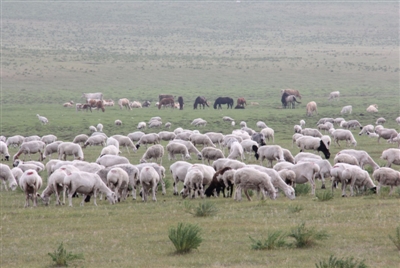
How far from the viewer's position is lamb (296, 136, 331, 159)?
80.4ft

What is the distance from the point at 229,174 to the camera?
16.2 m

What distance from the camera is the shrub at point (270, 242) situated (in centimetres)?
1056

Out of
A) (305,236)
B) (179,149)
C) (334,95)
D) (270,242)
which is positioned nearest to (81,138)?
(179,149)

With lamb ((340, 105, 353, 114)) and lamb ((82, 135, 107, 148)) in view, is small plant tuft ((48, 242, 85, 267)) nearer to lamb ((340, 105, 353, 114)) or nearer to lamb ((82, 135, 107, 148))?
lamb ((82, 135, 107, 148))

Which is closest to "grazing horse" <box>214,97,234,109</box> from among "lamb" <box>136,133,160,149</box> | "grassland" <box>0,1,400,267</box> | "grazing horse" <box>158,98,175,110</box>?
"grassland" <box>0,1,400,267</box>

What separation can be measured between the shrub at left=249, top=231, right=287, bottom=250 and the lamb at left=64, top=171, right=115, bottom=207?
5.84 meters

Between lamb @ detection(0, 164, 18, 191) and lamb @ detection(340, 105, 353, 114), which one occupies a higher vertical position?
lamb @ detection(0, 164, 18, 191)

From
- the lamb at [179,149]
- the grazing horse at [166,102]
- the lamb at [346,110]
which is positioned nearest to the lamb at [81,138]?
the lamb at [179,149]

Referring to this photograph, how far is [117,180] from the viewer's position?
16.1 m

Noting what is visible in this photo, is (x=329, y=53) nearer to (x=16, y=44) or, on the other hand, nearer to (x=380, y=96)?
(x=380, y=96)

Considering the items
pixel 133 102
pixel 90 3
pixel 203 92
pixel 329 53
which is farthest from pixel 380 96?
pixel 90 3

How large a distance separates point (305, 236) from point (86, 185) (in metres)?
6.48

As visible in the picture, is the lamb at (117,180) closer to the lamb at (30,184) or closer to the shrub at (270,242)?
the lamb at (30,184)

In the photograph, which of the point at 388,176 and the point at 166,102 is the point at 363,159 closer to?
the point at 388,176
